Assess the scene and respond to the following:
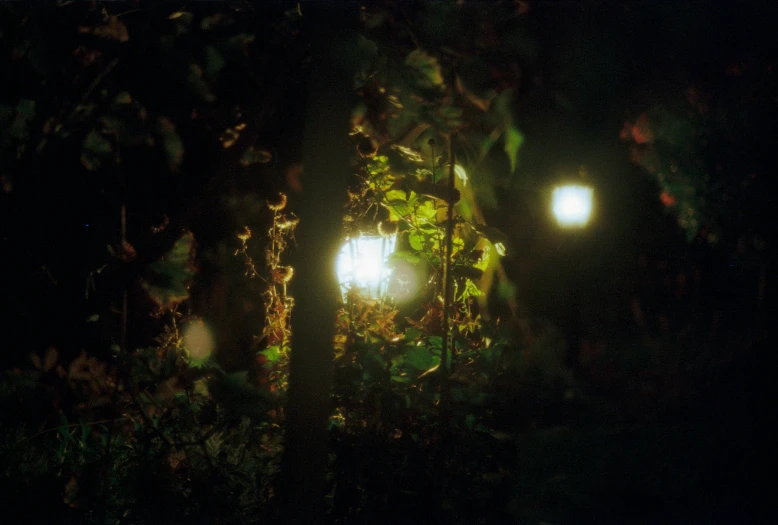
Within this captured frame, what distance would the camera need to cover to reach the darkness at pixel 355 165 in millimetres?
2508

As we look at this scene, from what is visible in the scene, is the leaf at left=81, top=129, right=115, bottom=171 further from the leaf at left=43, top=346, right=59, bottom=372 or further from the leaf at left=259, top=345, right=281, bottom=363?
the leaf at left=259, top=345, right=281, bottom=363

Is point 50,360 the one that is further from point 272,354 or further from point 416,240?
point 416,240

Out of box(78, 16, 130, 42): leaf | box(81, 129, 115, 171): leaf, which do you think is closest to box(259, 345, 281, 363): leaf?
box(81, 129, 115, 171): leaf

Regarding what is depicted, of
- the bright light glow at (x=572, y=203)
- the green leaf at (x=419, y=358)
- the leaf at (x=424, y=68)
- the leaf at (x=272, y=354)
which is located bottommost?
the green leaf at (x=419, y=358)

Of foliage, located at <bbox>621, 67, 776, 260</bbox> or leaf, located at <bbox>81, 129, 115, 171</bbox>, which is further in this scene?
foliage, located at <bbox>621, 67, 776, 260</bbox>

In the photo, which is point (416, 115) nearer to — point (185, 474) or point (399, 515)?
point (399, 515)

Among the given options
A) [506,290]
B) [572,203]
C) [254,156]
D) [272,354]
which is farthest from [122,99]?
[572,203]

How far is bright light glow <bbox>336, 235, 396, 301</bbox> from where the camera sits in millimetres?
3373

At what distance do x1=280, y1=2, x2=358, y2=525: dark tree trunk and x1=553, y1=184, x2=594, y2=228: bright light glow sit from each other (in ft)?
12.6

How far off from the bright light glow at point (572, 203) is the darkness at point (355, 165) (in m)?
0.35

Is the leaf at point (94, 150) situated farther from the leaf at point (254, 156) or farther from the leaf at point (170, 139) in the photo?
the leaf at point (254, 156)

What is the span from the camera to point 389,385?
2.60 metres

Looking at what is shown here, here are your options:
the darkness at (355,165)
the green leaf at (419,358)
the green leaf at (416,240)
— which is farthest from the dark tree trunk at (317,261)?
the green leaf at (416,240)

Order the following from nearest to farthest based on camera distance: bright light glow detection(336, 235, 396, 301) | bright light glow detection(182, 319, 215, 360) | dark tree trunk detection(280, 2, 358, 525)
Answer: dark tree trunk detection(280, 2, 358, 525)
bright light glow detection(336, 235, 396, 301)
bright light glow detection(182, 319, 215, 360)
